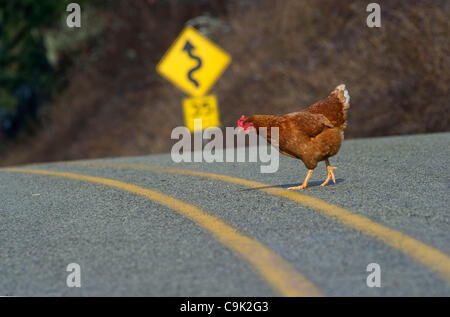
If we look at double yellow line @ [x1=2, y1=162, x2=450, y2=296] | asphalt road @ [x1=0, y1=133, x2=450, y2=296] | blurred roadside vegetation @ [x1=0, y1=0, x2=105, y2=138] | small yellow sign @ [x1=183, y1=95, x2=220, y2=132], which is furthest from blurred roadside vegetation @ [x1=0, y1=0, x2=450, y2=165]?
double yellow line @ [x1=2, y1=162, x2=450, y2=296]

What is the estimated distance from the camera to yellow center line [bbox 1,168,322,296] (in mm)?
3998

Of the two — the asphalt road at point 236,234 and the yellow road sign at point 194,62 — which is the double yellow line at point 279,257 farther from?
the yellow road sign at point 194,62

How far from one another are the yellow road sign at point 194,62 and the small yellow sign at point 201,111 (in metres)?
0.38

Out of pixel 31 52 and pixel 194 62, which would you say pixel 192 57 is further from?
pixel 31 52

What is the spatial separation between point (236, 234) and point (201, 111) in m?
10.0

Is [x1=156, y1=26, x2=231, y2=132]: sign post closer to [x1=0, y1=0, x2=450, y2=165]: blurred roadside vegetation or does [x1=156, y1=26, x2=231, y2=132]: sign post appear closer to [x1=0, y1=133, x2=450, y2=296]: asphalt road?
[x1=0, y1=0, x2=450, y2=165]: blurred roadside vegetation

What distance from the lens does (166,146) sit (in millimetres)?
21438

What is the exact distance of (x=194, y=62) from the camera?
16.0 metres

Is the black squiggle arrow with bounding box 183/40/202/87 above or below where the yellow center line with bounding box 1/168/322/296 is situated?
above

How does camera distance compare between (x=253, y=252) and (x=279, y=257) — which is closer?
(x=279, y=257)

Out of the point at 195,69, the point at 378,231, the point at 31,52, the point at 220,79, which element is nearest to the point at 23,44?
the point at 31,52

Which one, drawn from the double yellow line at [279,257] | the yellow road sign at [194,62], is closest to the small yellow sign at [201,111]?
the yellow road sign at [194,62]

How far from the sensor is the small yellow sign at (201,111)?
1527 cm
